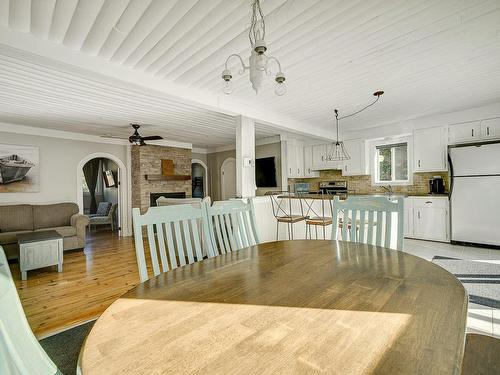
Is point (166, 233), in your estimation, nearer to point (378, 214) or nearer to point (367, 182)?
point (378, 214)

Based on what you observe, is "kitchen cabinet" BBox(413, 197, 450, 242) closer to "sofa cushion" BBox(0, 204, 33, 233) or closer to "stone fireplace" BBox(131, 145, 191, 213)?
"stone fireplace" BBox(131, 145, 191, 213)

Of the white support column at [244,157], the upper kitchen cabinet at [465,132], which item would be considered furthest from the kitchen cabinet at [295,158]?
the upper kitchen cabinet at [465,132]

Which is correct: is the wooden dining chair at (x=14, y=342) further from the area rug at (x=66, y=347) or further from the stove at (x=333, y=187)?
the stove at (x=333, y=187)

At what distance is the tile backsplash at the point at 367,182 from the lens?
5.12m

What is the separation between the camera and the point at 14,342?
1.76 ft

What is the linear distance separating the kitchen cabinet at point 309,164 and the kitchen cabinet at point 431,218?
7.95 feet

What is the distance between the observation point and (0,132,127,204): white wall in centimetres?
502

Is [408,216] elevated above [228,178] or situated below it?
below

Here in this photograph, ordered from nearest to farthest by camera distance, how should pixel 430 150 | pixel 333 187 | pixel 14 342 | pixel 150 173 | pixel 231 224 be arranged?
pixel 14 342, pixel 231 224, pixel 430 150, pixel 333 187, pixel 150 173

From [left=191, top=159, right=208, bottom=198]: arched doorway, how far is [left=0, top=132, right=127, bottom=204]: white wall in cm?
346

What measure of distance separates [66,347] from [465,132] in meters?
6.13

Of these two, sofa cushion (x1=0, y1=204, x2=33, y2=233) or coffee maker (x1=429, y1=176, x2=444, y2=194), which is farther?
coffee maker (x1=429, y1=176, x2=444, y2=194)

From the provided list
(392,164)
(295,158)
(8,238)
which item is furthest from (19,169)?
(392,164)

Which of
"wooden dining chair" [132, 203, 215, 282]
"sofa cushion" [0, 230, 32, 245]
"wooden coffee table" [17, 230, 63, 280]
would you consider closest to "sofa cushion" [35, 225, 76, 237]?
"sofa cushion" [0, 230, 32, 245]
